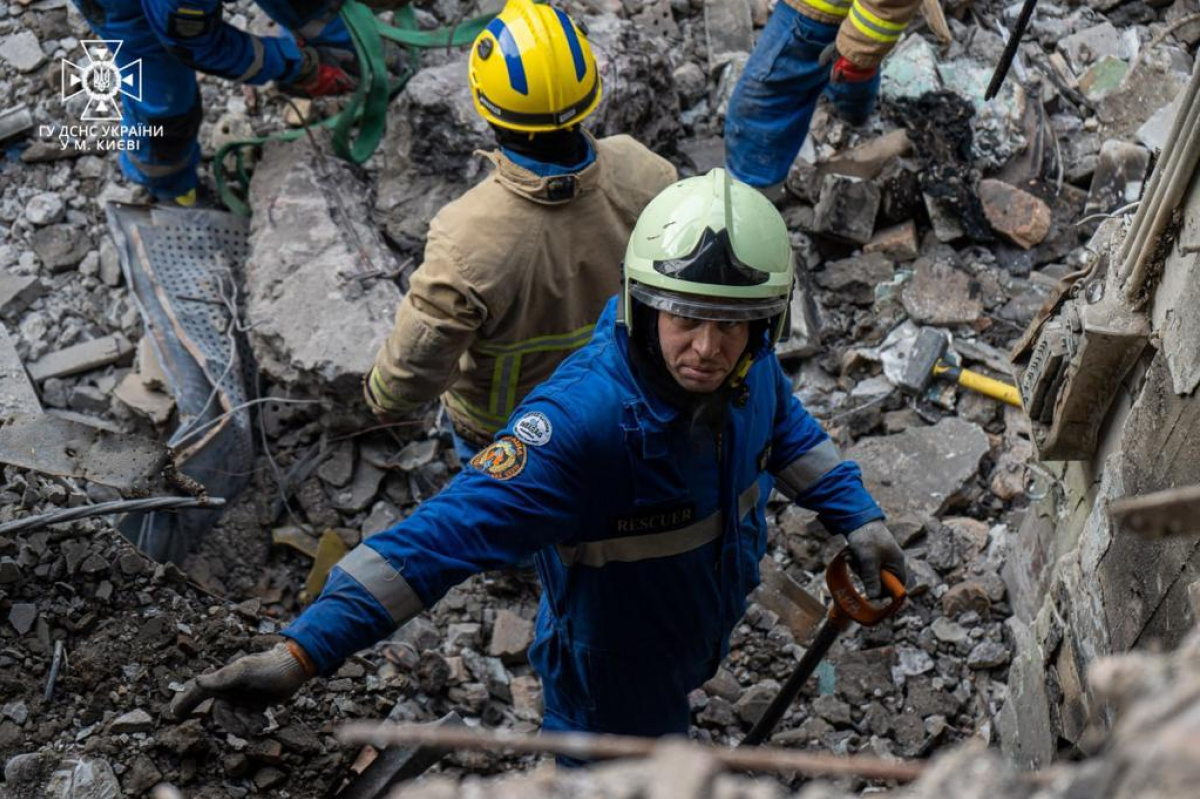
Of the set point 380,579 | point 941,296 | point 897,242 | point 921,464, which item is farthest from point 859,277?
point 380,579

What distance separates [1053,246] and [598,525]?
3.67 m

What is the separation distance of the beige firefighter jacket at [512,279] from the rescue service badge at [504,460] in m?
1.04

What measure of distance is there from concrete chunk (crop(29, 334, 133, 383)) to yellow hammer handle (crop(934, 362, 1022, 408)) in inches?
142

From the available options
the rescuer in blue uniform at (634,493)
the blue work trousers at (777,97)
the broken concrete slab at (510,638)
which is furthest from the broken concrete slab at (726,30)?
the rescuer in blue uniform at (634,493)

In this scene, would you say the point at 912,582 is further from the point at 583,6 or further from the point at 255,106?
the point at 255,106

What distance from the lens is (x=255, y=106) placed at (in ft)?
21.1

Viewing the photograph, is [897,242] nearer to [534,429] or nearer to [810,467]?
[810,467]

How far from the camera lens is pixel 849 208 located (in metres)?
5.72

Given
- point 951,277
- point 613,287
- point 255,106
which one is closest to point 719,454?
point 613,287

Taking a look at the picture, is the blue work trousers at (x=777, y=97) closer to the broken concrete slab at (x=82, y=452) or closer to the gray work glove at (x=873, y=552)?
the gray work glove at (x=873, y=552)

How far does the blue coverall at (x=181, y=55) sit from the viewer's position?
5309mm

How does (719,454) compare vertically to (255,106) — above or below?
above

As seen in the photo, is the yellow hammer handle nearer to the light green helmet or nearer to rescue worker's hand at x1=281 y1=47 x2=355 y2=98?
the light green helmet

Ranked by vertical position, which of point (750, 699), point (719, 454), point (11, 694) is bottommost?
point (750, 699)
